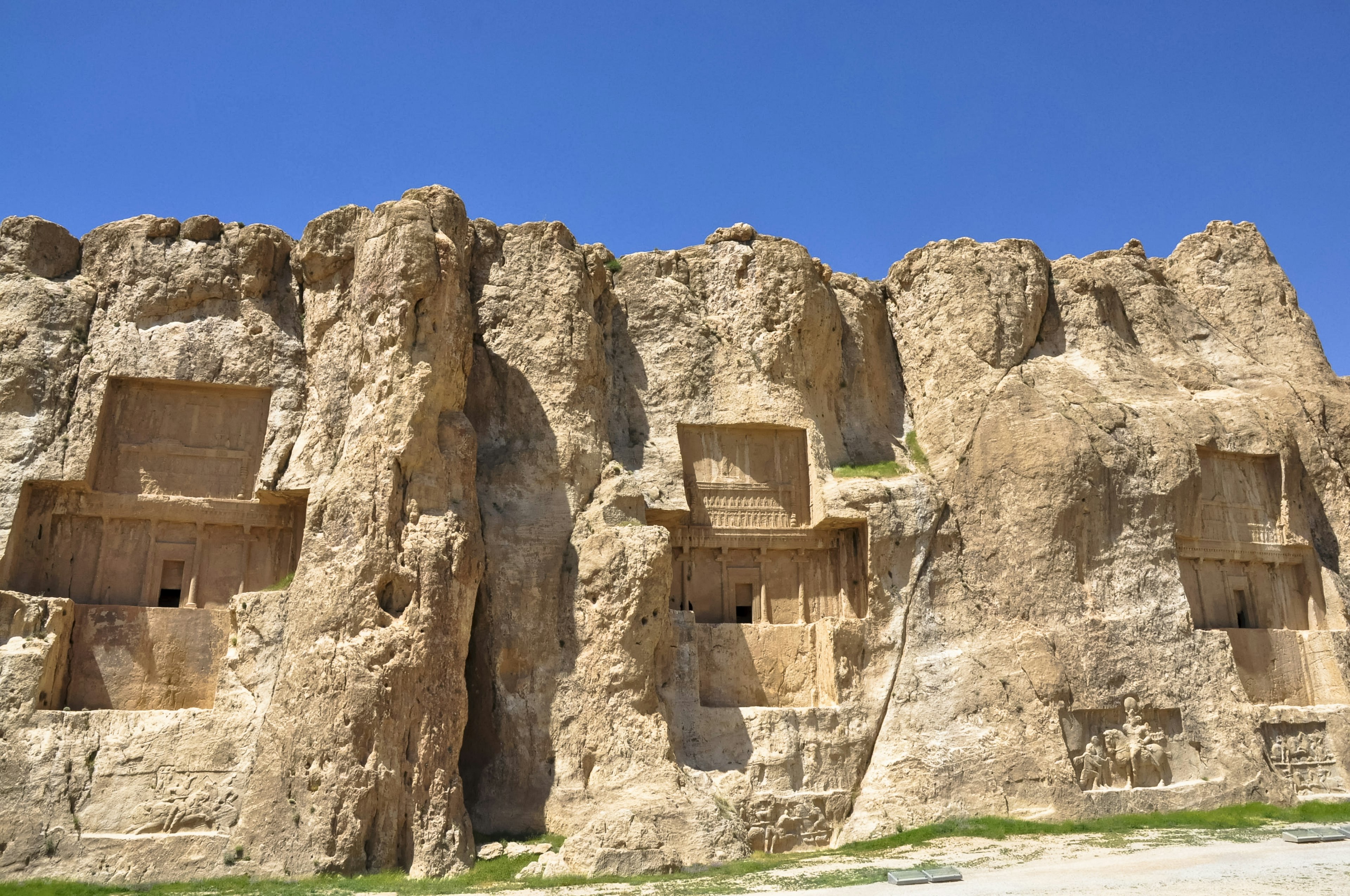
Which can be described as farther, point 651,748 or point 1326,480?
point 1326,480

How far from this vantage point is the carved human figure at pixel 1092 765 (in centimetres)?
1850

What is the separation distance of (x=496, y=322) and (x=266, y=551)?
602cm

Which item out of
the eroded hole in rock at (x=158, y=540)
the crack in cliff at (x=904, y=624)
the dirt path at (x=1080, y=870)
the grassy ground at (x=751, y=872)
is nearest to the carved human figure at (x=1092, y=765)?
the grassy ground at (x=751, y=872)

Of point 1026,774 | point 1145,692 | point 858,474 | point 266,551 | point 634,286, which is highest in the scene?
point 634,286

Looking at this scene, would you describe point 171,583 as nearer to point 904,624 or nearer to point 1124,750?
point 904,624

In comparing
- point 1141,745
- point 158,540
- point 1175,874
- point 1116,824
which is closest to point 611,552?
point 158,540

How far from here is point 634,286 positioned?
2214cm

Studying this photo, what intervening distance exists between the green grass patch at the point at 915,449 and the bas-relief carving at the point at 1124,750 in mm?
5713

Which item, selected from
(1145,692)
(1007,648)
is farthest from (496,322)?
(1145,692)

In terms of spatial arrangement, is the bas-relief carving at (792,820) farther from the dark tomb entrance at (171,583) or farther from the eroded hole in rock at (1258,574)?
the dark tomb entrance at (171,583)

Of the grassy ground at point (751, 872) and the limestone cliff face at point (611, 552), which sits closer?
the grassy ground at point (751, 872)

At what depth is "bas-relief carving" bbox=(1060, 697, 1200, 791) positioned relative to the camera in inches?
732

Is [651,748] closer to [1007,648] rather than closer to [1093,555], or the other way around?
[1007,648]

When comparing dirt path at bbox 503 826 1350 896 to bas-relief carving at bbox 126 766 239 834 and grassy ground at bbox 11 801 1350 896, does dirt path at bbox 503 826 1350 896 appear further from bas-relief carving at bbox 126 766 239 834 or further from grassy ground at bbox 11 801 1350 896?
bas-relief carving at bbox 126 766 239 834
